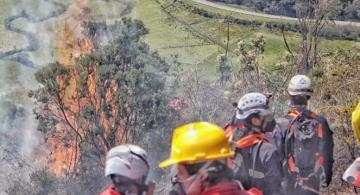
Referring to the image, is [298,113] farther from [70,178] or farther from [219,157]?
[70,178]

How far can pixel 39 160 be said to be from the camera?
19.2 metres

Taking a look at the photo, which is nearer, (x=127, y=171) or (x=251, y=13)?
(x=127, y=171)

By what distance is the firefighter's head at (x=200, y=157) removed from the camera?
307cm

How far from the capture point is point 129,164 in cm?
343

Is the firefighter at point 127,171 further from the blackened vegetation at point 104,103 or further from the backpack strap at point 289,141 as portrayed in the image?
the blackened vegetation at point 104,103

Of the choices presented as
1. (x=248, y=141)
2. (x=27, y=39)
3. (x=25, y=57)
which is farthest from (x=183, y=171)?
(x=27, y=39)

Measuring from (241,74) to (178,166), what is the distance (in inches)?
553

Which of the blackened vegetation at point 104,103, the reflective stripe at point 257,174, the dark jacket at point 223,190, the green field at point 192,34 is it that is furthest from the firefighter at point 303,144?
the green field at point 192,34

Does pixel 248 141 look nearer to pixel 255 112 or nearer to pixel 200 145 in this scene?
pixel 255 112

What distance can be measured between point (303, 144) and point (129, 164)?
247 centimetres

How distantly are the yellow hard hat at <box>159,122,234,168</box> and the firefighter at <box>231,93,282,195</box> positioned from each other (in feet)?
5.37

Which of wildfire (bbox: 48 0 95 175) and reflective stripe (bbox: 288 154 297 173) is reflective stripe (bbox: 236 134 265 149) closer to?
reflective stripe (bbox: 288 154 297 173)

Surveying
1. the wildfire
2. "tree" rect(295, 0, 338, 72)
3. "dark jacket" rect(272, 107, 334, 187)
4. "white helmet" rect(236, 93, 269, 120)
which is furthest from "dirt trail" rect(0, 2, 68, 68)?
"white helmet" rect(236, 93, 269, 120)

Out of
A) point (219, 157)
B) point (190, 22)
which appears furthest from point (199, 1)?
point (219, 157)
